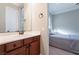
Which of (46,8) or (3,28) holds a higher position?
(46,8)

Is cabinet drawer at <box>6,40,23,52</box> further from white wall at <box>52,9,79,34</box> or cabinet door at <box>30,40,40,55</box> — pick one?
white wall at <box>52,9,79,34</box>

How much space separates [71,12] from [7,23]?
112 inches

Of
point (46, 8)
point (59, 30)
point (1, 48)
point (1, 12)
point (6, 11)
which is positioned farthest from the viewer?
point (59, 30)

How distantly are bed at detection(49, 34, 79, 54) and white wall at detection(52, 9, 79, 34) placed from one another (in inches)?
12.0

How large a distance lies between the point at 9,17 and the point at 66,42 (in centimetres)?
229

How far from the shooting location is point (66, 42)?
3.53 metres

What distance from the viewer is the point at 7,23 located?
7.04 feet

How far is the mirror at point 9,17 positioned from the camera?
2.04 meters

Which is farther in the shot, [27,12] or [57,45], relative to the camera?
[57,45]

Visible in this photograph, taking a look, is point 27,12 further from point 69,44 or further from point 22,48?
point 69,44

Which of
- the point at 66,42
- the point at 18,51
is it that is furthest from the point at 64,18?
the point at 18,51

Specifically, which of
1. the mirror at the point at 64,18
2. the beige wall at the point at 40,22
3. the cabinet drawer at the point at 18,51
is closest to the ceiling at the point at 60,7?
the mirror at the point at 64,18

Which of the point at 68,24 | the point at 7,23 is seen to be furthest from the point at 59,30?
the point at 7,23

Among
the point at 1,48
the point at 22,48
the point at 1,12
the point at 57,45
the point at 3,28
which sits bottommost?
the point at 57,45
